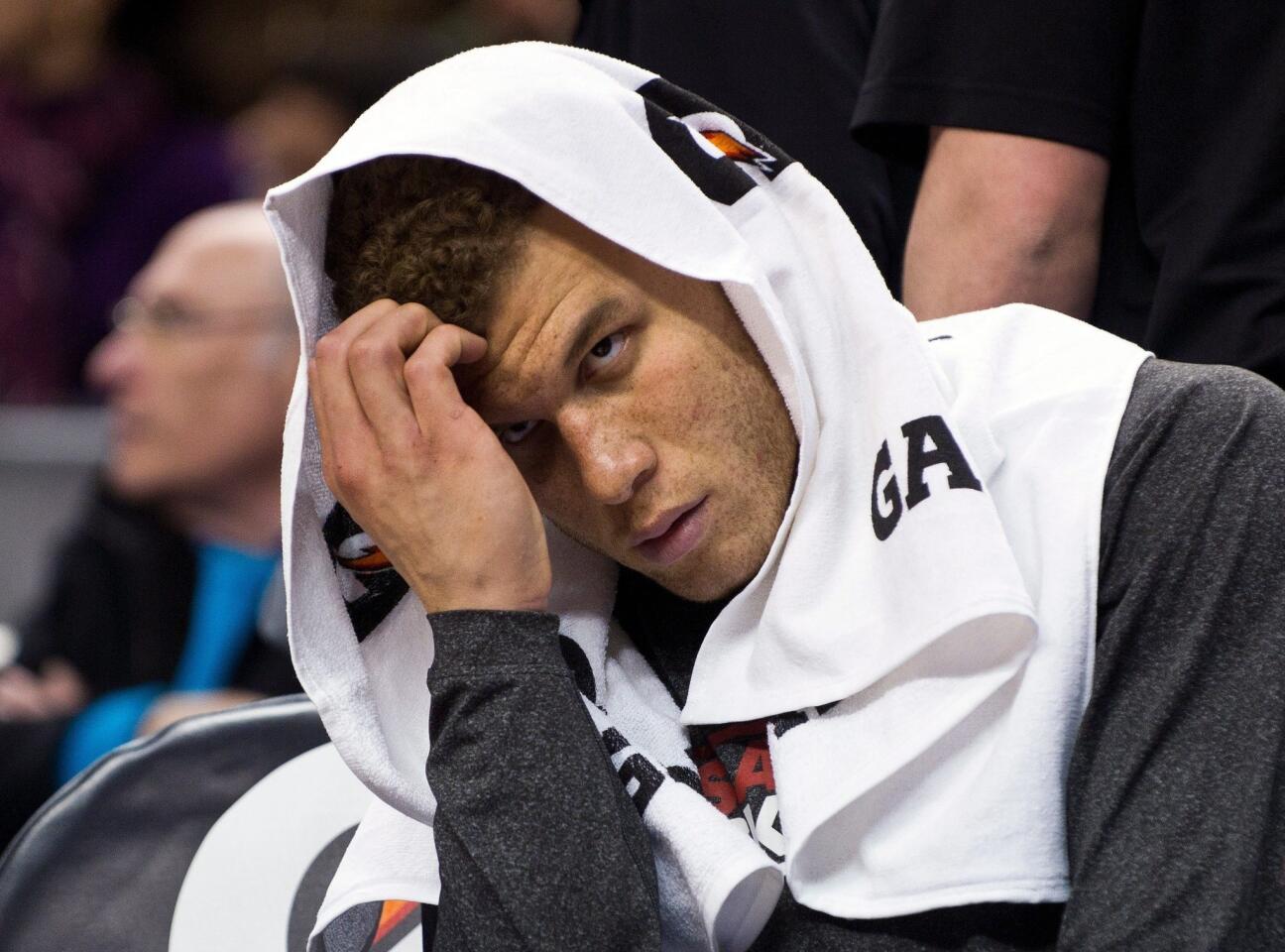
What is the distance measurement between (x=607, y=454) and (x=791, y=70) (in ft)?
2.63

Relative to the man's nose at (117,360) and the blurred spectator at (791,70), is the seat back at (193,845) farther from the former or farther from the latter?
the man's nose at (117,360)

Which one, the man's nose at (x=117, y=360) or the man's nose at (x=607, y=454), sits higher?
the man's nose at (x=607, y=454)

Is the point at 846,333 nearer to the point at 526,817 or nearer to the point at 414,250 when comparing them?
the point at 414,250

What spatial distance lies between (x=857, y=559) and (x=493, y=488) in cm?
29

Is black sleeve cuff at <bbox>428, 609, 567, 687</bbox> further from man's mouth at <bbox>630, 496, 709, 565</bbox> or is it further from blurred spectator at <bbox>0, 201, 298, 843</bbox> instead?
blurred spectator at <bbox>0, 201, 298, 843</bbox>

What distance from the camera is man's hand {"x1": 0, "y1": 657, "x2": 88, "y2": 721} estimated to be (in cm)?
269

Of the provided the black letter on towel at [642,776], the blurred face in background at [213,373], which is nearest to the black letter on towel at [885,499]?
the black letter on towel at [642,776]

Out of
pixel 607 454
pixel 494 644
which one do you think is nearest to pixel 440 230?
pixel 607 454

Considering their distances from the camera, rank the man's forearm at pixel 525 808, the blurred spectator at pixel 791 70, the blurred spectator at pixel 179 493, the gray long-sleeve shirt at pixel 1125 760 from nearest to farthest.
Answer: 1. the gray long-sleeve shirt at pixel 1125 760
2. the man's forearm at pixel 525 808
3. the blurred spectator at pixel 791 70
4. the blurred spectator at pixel 179 493

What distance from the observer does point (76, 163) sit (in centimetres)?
338

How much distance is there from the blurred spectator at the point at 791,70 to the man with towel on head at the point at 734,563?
529 millimetres

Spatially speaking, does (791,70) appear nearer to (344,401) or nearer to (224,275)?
(344,401)

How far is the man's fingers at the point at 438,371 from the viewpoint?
1.33 m

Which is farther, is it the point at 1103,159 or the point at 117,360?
the point at 117,360
